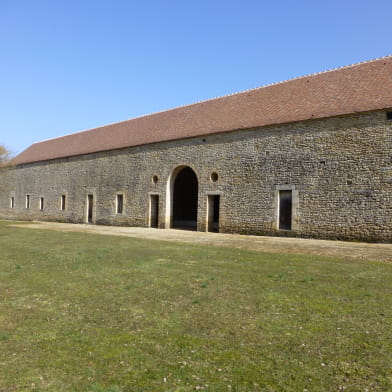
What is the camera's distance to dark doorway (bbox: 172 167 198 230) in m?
23.9

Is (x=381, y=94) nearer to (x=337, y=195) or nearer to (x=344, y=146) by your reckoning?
(x=344, y=146)

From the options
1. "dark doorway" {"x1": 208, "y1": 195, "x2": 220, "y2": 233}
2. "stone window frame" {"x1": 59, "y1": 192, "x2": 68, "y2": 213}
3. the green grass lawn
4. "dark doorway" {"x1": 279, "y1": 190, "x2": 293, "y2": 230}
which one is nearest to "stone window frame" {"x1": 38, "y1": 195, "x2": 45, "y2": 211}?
"stone window frame" {"x1": 59, "y1": 192, "x2": 68, "y2": 213}

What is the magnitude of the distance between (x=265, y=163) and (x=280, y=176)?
3.26 feet

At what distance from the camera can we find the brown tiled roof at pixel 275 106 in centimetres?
1438

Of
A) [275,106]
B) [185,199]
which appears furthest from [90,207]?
[275,106]

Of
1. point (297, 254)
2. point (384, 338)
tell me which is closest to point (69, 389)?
point (384, 338)

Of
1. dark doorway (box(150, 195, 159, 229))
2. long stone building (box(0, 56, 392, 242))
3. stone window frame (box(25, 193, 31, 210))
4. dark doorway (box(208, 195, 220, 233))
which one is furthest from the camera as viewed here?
stone window frame (box(25, 193, 31, 210))

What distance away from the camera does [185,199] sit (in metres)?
24.8

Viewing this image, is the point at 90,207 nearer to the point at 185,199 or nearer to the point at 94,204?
the point at 94,204

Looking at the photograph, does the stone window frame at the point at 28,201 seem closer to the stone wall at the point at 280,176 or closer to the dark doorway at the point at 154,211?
the stone wall at the point at 280,176

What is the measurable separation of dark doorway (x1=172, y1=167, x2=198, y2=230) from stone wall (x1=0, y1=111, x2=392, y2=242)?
123 inches

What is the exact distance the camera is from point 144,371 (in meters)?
3.11

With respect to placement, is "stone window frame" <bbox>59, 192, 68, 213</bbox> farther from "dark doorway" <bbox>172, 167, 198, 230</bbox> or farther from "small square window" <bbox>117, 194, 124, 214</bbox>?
"dark doorway" <bbox>172, 167, 198, 230</bbox>

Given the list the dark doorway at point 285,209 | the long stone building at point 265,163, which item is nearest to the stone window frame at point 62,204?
→ the long stone building at point 265,163
